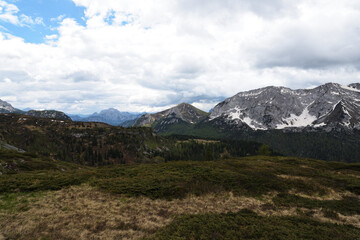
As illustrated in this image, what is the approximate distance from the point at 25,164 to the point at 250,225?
205 ft

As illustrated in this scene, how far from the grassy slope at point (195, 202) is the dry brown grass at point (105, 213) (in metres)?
0.12

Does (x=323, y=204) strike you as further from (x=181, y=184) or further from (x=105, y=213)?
(x=105, y=213)

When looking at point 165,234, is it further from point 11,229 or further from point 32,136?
point 32,136

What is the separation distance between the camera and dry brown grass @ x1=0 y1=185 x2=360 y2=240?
1733 cm

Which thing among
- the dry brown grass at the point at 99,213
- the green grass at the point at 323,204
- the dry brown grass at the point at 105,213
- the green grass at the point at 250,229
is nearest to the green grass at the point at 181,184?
the dry brown grass at the point at 105,213

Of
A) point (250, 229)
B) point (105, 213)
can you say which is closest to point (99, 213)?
point (105, 213)

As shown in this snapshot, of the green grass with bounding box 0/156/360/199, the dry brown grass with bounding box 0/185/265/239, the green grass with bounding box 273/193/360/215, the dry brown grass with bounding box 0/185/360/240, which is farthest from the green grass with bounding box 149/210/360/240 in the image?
the green grass with bounding box 0/156/360/199

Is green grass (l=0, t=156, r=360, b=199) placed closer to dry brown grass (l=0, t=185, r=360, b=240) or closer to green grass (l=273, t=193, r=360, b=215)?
dry brown grass (l=0, t=185, r=360, b=240)

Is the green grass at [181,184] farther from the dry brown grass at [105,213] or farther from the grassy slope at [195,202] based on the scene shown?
the dry brown grass at [105,213]

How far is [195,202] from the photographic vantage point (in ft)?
88.1

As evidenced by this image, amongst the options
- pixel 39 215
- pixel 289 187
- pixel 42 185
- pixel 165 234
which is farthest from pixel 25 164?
pixel 289 187

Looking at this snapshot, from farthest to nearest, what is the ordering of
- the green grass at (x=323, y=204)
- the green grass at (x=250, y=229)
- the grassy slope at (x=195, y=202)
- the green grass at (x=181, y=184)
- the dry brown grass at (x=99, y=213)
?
the green grass at (x=181, y=184) < the green grass at (x=323, y=204) < the grassy slope at (x=195, y=202) < the dry brown grass at (x=99, y=213) < the green grass at (x=250, y=229)

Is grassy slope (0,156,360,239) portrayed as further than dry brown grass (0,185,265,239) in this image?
Yes

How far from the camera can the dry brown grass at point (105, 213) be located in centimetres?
1733
